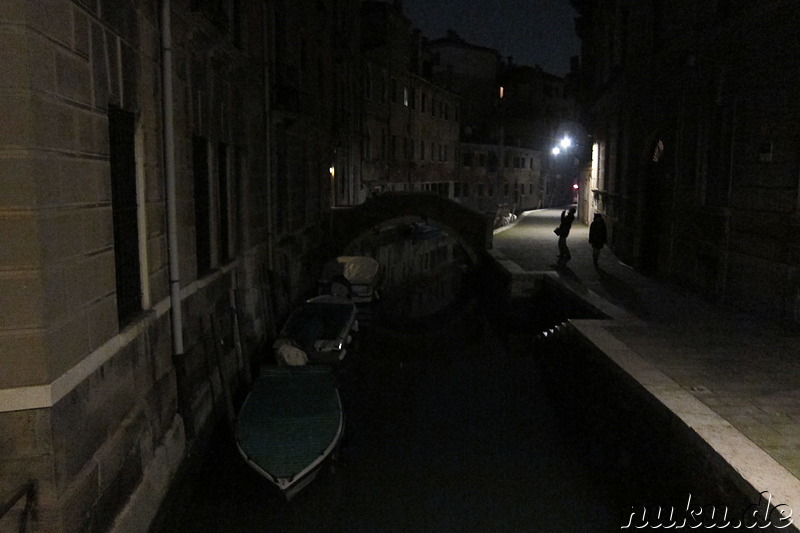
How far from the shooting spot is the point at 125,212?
5992mm

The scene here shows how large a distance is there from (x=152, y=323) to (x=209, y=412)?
257cm

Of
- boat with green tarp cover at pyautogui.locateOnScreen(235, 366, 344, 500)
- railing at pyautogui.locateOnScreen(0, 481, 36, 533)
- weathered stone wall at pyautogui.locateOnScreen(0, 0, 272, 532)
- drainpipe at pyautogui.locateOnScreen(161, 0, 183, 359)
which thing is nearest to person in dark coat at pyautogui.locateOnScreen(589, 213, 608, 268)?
boat with green tarp cover at pyautogui.locateOnScreen(235, 366, 344, 500)

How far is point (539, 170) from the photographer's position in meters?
54.2

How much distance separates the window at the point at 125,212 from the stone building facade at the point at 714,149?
28.6 feet

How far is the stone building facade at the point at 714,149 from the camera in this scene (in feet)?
30.1

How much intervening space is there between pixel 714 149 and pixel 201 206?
355 inches

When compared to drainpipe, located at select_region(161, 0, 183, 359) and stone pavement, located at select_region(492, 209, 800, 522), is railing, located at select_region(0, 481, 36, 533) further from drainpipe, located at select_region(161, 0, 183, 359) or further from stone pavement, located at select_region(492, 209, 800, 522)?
stone pavement, located at select_region(492, 209, 800, 522)

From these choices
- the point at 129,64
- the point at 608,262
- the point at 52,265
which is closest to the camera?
the point at 52,265

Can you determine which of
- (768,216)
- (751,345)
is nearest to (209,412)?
(751,345)

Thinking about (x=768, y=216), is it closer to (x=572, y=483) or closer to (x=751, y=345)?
(x=751, y=345)

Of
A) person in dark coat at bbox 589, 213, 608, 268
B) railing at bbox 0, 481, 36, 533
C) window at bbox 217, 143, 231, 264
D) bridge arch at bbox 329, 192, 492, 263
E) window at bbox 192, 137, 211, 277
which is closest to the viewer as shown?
railing at bbox 0, 481, 36, 533
